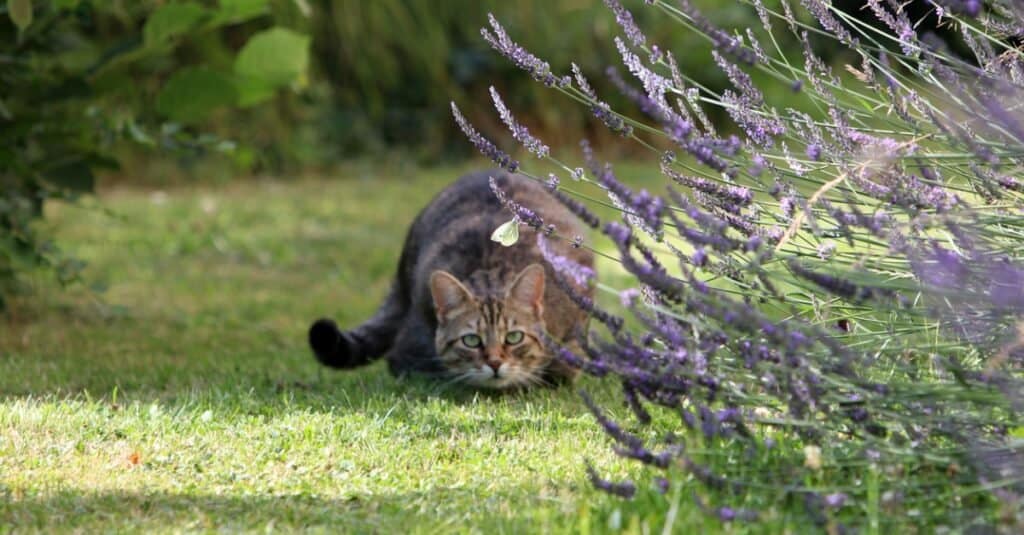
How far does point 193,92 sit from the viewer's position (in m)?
4.49

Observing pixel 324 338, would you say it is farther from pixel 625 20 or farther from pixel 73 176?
pixel 625 20

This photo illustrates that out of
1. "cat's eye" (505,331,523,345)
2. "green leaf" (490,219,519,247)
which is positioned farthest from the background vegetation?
"green leaf" (490,219,519,247)

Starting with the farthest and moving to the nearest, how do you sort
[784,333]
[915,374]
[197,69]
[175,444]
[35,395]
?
[197,69]
[35,395]
[175,444]
[915,374]
[784,333]

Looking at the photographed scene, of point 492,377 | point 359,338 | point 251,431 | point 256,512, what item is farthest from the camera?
point 359,338

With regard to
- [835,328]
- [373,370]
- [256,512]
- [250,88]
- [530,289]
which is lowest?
[256,512]

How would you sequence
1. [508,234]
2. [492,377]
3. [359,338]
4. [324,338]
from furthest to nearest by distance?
[359,338], [324,338], [492,377], [508,234]

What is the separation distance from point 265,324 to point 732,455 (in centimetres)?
296

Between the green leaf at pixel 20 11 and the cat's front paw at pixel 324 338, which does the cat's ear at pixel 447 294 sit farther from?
the green leaf at pixel 20 11

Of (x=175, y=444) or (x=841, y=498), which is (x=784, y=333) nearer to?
(x=841, y=498)

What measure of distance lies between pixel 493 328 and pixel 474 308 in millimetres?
91

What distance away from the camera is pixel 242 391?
11.6ft

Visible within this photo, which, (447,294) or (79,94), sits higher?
(79,94)

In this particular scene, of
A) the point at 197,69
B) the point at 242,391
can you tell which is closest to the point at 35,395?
the point at 242,391

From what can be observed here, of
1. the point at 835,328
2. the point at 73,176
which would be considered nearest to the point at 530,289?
the point at 835,328
